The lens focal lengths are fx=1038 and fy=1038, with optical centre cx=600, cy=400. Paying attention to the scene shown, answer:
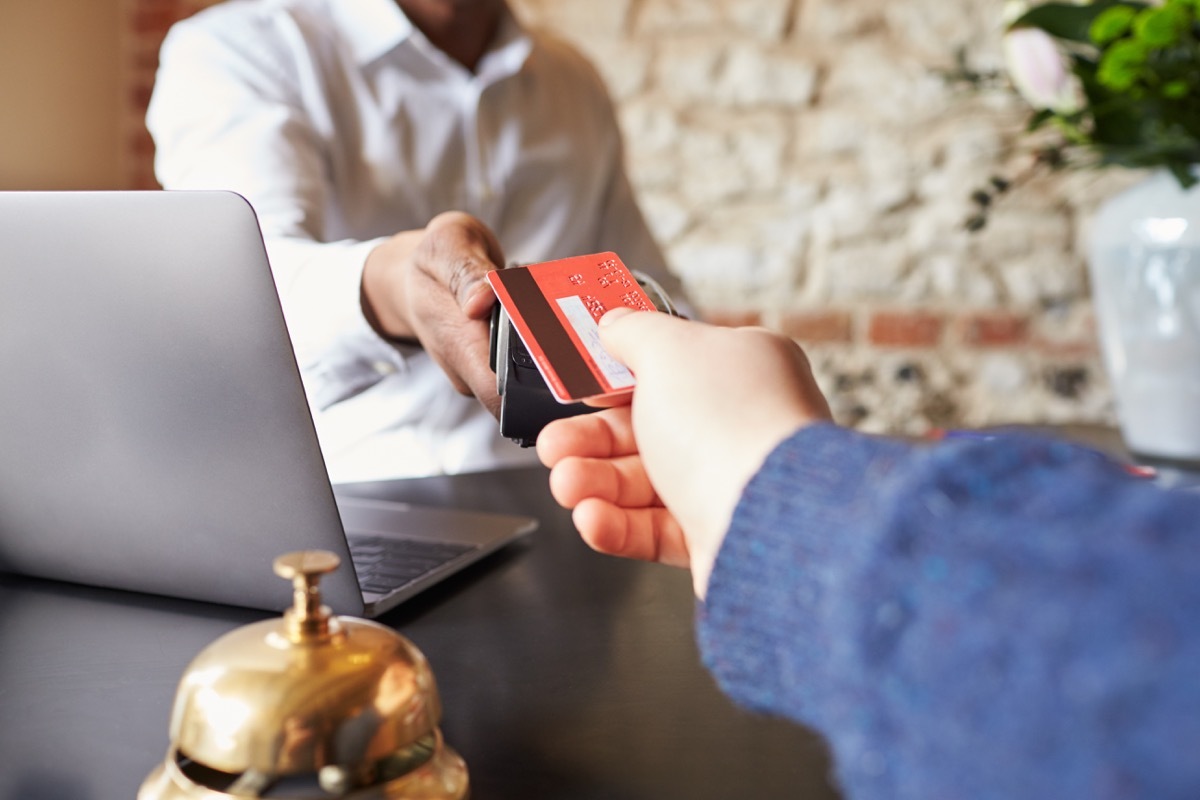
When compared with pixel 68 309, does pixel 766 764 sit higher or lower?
lower

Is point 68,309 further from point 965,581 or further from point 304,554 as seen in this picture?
point 965,581

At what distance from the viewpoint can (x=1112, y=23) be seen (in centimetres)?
104

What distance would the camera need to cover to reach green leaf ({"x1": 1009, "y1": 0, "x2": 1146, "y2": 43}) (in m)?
1.14

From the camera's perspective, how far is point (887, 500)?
32 cm

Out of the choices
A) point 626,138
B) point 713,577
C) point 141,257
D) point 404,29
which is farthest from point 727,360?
point 626,138

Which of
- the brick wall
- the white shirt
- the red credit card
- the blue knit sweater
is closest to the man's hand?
the red credit card

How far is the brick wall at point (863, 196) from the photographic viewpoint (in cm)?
185

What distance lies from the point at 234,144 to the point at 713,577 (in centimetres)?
103

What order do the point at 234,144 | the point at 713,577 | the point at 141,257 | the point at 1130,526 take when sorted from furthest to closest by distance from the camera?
the point at 234,144, the point at 141,257, the point at 713,577, the point at 1130,526

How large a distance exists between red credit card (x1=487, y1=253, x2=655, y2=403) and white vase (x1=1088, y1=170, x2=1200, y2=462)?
29.6 inches

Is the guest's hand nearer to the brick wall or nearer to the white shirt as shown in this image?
the white shirt

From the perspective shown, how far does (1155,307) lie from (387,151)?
38.0 inches

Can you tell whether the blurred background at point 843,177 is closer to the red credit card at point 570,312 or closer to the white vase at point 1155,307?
the white vase at point 1155,307

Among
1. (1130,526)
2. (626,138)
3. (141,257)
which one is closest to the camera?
(1130,526)
